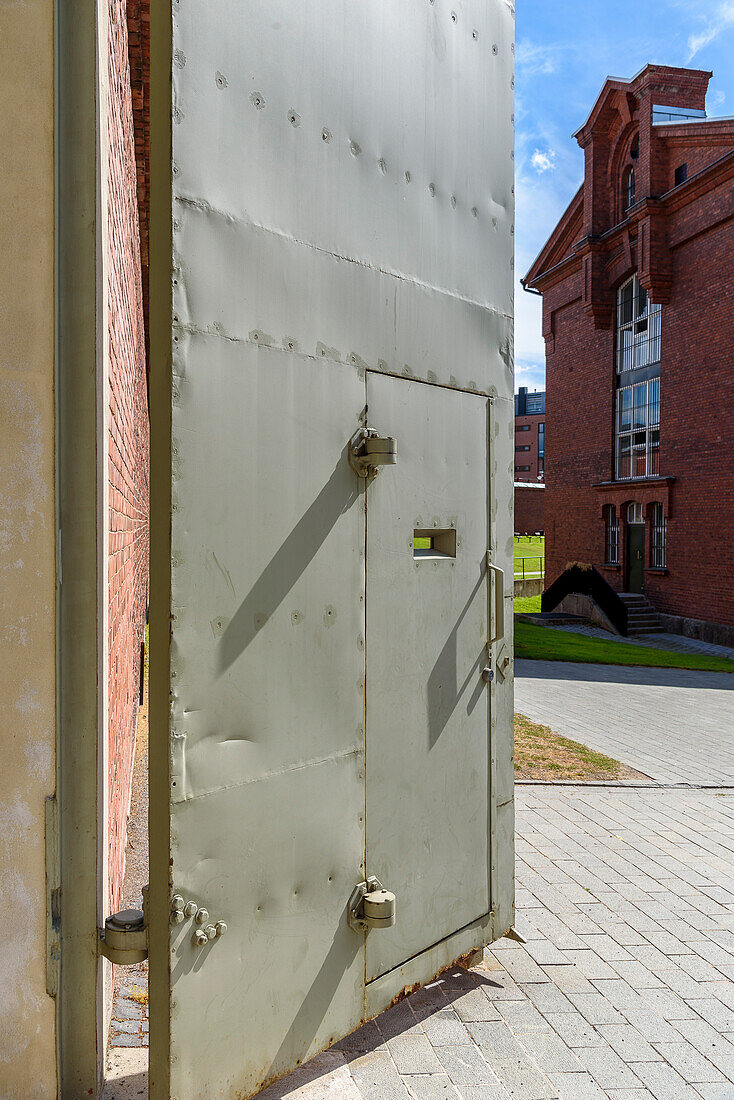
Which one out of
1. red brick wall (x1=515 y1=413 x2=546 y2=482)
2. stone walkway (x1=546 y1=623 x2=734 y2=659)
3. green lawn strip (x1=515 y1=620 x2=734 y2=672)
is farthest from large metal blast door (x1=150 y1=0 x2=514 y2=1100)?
red brick wall (x1=515 y1=413 x2=546 y2=482)

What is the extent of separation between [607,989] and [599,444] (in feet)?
74.4

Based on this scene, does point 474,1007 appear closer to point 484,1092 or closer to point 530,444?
point 484,1092

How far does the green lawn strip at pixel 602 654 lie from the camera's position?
15.2 meters

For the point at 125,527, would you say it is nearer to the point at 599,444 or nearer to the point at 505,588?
the point at 505,588

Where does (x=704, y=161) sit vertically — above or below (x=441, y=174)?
above

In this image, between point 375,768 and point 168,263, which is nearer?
point 168,263

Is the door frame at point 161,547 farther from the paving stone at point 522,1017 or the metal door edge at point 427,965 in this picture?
the paving stone at point 522,1017

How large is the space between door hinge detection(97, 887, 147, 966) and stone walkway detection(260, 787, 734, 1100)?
3.19ft

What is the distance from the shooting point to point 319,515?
269 cm

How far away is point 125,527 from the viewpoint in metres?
3.84

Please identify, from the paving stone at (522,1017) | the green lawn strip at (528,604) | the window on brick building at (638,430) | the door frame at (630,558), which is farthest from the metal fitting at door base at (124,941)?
the green lawn strip at (528,604)

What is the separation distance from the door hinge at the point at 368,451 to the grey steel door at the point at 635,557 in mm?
21144

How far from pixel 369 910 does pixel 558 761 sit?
205 inches

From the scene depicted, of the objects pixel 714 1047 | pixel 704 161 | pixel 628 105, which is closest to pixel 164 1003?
pixel 714 1047
